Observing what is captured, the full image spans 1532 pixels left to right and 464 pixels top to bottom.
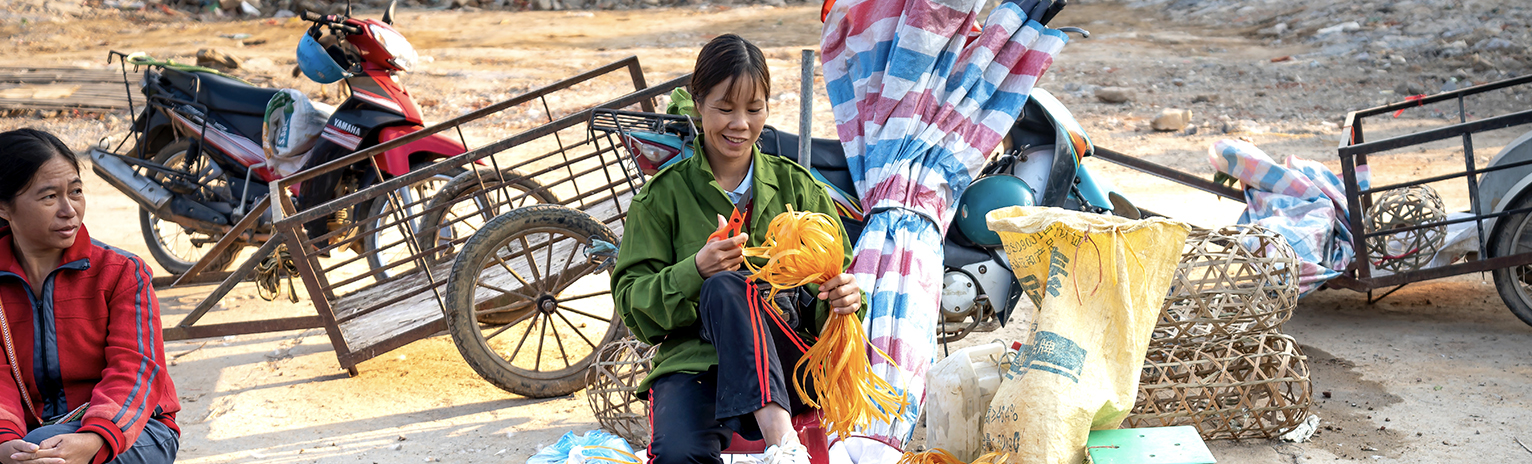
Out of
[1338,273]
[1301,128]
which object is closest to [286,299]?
[1338,273]

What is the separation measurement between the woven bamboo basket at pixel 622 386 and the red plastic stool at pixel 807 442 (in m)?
0.77

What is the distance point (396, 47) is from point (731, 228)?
3744 mm

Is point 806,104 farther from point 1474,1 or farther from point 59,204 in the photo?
point 1474,1

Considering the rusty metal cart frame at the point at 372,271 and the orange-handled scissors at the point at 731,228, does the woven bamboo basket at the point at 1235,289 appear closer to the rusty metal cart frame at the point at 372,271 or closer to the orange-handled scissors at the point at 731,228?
the orange-handled scissors at the point at 731,228

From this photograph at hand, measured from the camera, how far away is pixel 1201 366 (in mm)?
3008

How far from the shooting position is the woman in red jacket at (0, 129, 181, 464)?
7.16 feet

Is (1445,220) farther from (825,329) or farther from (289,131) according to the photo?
(289,131)

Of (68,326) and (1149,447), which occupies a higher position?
(68,326)

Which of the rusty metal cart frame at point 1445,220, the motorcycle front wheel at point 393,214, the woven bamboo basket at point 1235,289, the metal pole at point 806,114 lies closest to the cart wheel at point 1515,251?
the rusty metal cart frame at point 1445,220

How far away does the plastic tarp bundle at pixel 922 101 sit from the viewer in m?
3.35

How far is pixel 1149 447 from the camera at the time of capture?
244 centimetres

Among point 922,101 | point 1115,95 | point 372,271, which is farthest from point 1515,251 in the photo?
point 1115,95

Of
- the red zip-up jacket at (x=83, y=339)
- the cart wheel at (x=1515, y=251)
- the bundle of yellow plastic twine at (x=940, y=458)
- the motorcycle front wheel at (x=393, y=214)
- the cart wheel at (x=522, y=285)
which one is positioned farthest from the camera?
the motorcycle front wheel at (x=393, y=214)

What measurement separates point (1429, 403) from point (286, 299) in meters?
5.18
